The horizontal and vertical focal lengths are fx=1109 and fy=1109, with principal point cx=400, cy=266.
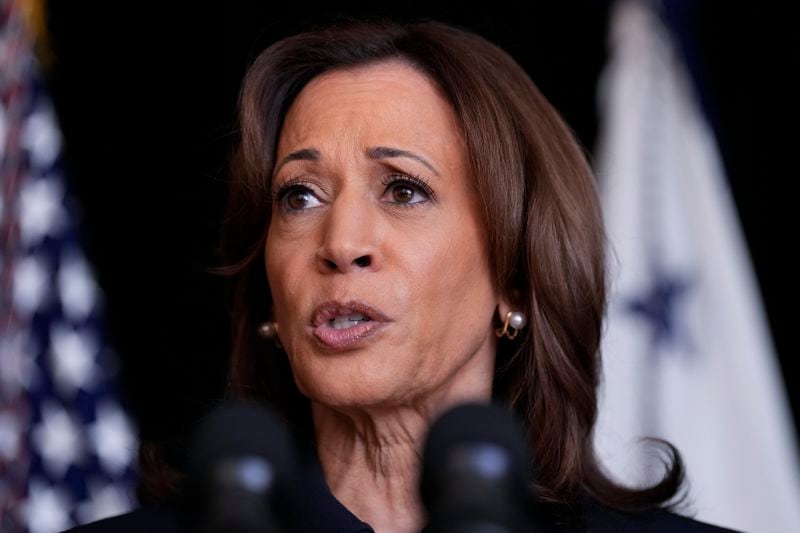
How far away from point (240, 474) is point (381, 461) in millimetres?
1125

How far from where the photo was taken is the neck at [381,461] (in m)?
2.07

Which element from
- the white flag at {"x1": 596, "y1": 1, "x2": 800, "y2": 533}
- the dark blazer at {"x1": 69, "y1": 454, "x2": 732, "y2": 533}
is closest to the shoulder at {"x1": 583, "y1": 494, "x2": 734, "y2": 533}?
the dark blazer at {"x1": 69, "y1": 454, "x2": 732, "y2": 533}

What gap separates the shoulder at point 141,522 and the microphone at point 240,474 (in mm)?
1164

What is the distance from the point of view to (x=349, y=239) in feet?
6.40

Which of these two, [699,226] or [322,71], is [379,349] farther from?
[699,226]

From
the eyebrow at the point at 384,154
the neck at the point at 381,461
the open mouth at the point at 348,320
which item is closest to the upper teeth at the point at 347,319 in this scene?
the open mouth at the point at 348,320

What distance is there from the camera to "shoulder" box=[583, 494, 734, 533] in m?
2.17

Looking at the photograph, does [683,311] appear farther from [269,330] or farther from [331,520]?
[331,520]

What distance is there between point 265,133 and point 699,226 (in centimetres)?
174

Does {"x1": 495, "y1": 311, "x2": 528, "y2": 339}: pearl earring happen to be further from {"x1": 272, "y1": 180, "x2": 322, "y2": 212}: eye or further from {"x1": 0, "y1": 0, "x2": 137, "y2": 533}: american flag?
{"x1": 0, "y1": 0, "x2": 137, "y2": 533}: american flag

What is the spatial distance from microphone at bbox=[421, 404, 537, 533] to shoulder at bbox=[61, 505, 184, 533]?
1.27 meters

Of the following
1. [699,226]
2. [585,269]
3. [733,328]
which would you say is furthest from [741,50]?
[585,269]

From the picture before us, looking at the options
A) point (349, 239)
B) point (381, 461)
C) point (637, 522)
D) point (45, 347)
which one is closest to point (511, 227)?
point (349, 239)

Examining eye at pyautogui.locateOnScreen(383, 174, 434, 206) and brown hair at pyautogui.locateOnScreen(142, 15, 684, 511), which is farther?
brown hair at pyautogui.locateOnScreen(142, 15, 684, 511)
